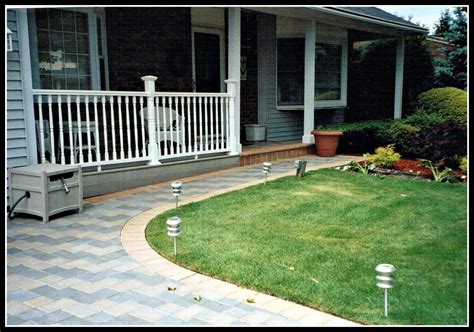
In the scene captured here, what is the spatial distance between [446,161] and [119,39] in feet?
17.4

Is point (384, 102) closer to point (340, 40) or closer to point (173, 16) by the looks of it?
point (340, 40)

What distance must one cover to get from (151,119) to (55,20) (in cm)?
218

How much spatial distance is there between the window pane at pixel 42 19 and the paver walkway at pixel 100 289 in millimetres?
3346

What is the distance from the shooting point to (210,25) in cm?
932

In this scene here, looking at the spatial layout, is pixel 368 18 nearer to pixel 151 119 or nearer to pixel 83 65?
pixel 151 119

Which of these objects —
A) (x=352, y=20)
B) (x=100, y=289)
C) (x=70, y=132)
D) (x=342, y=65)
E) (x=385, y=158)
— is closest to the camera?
(x=100, y=289)

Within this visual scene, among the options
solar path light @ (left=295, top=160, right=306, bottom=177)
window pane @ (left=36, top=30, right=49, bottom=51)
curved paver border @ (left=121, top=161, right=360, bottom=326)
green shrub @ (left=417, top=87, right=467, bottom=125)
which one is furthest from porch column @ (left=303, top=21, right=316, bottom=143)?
curved paver border @ (left=121, top=161, right=360, bottom=326)

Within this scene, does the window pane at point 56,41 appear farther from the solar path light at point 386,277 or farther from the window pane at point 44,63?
the solar path light at point 386,277

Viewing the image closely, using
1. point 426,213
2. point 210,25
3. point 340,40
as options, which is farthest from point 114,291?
point 340,40

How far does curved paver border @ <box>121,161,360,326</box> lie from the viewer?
2705 millimetres

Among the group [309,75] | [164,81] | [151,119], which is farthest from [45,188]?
[309,75]

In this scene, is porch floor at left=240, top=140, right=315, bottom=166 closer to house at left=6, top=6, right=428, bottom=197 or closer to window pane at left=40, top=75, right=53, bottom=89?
house at left=6, top=6, right=428, bottom=197

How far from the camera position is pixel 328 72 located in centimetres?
1112

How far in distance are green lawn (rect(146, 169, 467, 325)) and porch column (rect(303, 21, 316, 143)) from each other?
3.76 meters
